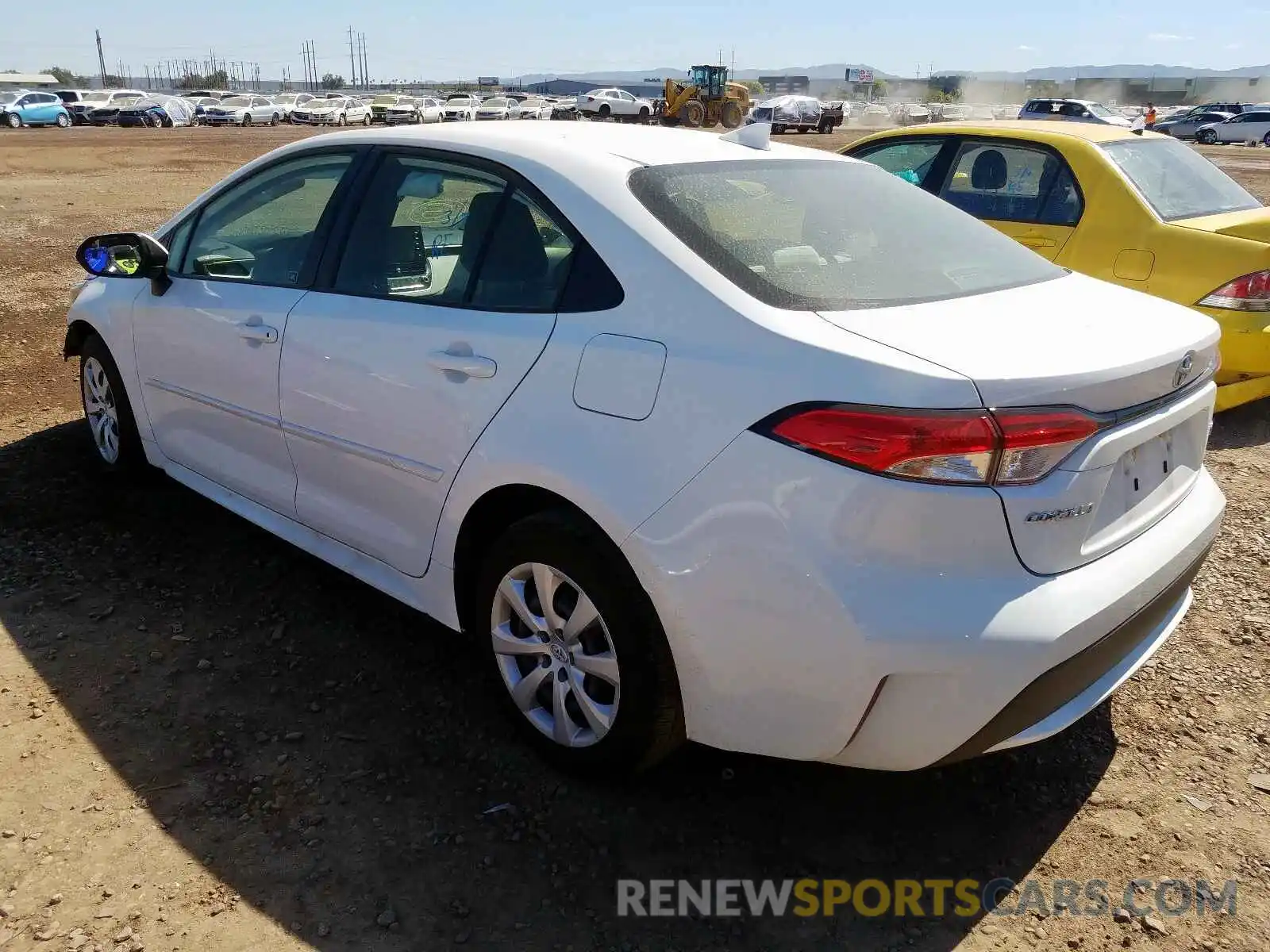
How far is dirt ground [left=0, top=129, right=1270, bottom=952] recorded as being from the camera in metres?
2.35

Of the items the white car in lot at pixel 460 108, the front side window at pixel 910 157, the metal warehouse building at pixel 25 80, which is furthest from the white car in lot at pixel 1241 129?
the metal warehouse building at pixel 25 80

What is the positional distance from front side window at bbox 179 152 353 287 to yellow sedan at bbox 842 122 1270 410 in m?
4.35

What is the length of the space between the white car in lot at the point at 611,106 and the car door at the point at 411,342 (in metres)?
50.7

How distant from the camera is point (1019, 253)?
312cm

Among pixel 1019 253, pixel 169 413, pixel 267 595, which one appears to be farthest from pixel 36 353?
pixel 1019 253

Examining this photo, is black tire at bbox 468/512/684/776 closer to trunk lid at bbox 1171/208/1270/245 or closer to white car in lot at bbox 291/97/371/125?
trunk lid at bbox 1171/208/1270/245

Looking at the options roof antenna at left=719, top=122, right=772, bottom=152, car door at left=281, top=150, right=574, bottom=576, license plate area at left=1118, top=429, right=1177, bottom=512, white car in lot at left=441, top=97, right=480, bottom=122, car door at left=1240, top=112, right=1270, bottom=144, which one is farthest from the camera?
white car in lot at left=441, top=97, right=480, bottom=122

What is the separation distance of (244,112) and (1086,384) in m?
53.8

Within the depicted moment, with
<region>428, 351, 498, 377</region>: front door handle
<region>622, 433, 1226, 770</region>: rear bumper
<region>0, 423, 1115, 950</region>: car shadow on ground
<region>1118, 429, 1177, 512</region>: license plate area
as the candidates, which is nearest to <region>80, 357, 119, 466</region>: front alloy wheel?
<region>0, 423, 1115, 950</region>: car shadow on ground

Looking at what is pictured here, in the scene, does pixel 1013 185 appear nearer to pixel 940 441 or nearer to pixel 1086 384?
pixel 1086 384

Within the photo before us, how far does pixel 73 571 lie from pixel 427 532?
190 centimetres

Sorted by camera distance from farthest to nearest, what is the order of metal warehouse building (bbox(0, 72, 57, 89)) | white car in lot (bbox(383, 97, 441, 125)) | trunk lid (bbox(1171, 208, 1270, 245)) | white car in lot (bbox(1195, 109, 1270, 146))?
→ metal warehouse building (bbox(0, 72, 57, 89)) < white car in lot (bbox(383, 97, 441, 125)) < white car in lot (bbox(1195, 109, 1270, 146)) < trunk lid (bbox(1171, 208, 1270, 245))

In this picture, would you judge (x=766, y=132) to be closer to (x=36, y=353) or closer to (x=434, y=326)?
(x=434, y=326)

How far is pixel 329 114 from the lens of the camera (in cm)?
4903
